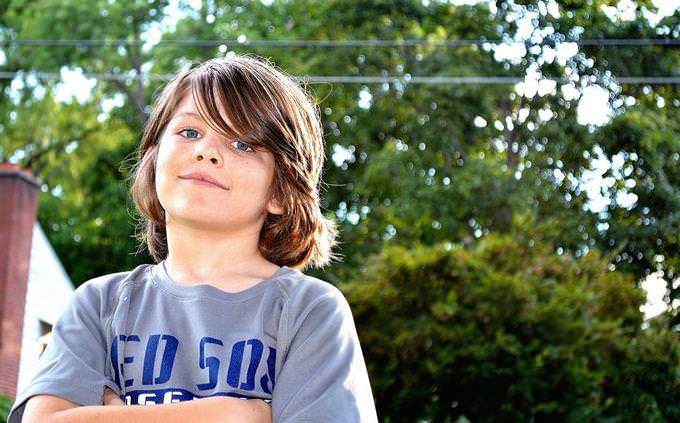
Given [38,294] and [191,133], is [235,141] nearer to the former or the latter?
[191,133]

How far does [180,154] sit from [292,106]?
22cm

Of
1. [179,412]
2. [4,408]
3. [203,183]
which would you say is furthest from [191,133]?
[4,408]

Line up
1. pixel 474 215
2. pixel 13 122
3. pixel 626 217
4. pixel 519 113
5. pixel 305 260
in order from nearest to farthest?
pixel 305 260 < pixel 626 217 < pixel 474 215 < pixel 519 113 < pixel 13 122

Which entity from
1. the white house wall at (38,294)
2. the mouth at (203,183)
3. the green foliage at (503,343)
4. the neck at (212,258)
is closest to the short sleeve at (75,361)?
the neck at (212,258)

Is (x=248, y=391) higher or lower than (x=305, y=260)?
lower

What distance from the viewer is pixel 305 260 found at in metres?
1.99

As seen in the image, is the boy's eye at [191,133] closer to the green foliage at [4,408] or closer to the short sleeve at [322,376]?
the short sleeve at [322,376]

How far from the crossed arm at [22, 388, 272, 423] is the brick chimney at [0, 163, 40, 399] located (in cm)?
1200

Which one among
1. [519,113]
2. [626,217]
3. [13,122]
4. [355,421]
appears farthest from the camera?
[13,122]

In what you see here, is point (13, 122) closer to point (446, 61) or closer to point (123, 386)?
point (446, 61)

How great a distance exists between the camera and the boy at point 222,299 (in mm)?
1632

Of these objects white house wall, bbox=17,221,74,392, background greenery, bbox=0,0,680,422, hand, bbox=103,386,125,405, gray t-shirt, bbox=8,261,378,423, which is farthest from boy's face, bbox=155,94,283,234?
white house wall, bbox=17,221,74,392

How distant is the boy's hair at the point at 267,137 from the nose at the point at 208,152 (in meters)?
0.03

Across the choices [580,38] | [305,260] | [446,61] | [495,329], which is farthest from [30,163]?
[305,260]
